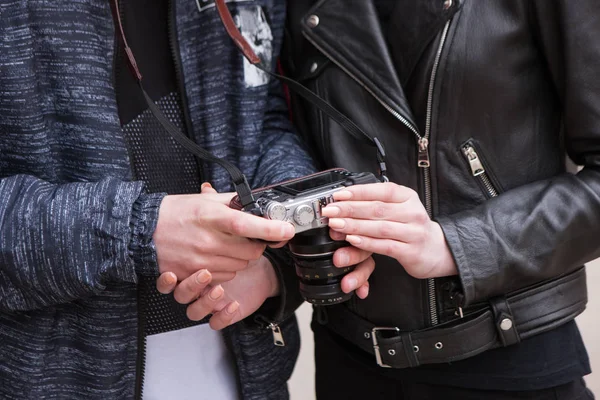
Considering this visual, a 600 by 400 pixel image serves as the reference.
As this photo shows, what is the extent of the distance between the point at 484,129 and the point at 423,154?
0.30 feet

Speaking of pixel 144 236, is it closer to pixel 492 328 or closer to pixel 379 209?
pixel 379 209

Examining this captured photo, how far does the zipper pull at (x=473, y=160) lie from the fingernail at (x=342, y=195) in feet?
0.69

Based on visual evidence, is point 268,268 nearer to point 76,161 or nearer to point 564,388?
point 76,161

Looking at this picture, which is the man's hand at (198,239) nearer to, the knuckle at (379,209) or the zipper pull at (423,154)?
the knuckle at (379,209)

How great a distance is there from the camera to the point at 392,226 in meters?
1.05

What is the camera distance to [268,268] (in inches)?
48.5

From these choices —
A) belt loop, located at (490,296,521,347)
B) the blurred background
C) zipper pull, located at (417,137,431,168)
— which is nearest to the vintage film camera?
zipper pull, located at (417,137,431,168)

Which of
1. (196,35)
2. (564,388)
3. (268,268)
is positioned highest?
(196,35)

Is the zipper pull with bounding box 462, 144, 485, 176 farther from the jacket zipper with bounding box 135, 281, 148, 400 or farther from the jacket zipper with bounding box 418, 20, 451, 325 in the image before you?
the jacket zipper with bounding box 135, 281, 148, 400

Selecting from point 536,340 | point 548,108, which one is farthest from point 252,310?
point 548,108

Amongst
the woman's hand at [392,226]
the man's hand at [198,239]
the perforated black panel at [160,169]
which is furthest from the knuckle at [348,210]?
the perforated black panel at [160,169]

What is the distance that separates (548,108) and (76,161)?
0.67 m

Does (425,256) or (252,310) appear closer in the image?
(425,256)

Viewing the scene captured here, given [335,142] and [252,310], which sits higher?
[335,142]
